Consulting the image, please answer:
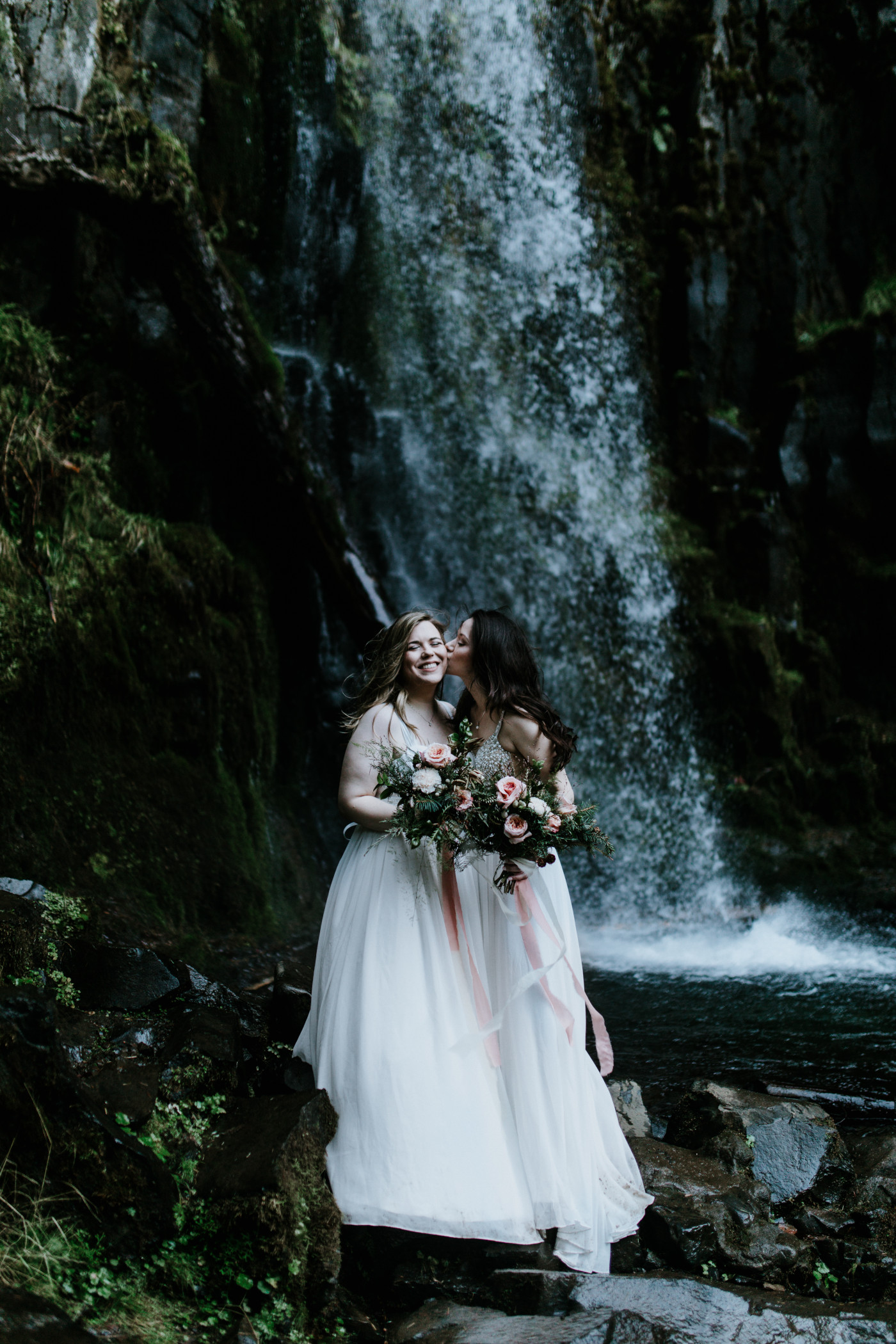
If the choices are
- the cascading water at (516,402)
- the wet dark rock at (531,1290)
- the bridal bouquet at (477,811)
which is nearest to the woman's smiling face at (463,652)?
the bridal bouquet at (477,811)

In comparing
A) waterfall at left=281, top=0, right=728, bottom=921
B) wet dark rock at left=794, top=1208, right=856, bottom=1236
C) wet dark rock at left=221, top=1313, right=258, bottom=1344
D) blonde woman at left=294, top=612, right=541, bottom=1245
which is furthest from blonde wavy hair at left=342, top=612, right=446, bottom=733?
waterfall at left=281, top=0, right=728, bottom=921

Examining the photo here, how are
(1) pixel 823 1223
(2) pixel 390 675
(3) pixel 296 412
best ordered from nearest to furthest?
(1) pixel 823 1223 < (2) pixel 390 675 < (3) pixel 296 412

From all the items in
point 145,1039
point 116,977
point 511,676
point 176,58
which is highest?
point 176,58

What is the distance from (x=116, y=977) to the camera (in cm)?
438

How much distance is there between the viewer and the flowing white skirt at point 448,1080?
10.7 ft

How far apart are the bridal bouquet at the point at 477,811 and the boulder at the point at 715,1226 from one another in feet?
4.65

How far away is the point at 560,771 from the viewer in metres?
4.03

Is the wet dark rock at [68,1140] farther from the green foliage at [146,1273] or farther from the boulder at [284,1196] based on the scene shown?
the boulder at [284,1196]

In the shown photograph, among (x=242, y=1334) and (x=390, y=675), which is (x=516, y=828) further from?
(x=242, y=1334)

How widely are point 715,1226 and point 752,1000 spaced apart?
129 inches

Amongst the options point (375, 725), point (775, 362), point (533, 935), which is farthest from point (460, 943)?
point (775, 362)

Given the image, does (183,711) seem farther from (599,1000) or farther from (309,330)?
(309,330)

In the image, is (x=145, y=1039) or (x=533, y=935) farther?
(x=145, y=1039)

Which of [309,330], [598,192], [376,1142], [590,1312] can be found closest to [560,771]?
[376,1142]
